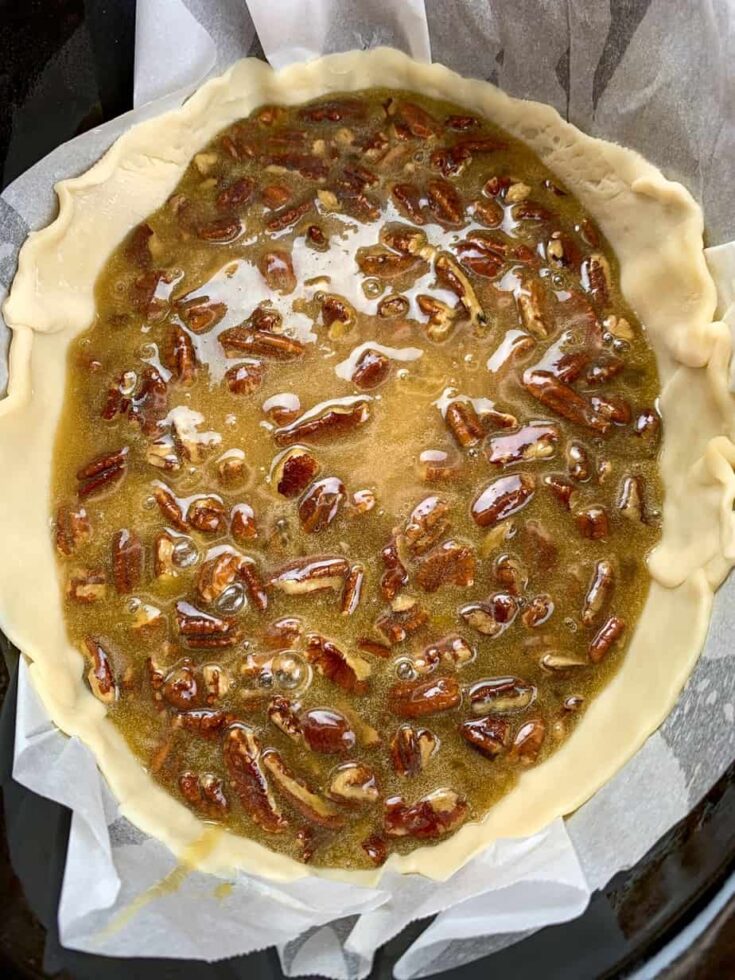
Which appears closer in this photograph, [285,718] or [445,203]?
A: [285,718]

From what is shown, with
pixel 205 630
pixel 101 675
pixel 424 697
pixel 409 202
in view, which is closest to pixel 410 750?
pixel 424 697

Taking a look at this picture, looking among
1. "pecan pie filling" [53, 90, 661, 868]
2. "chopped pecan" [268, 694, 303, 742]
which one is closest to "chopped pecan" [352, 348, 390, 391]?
"pecan pie filling" [53, 90, 661, 868]

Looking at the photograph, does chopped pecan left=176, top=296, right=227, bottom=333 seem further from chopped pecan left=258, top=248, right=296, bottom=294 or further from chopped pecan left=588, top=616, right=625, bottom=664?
chopped pecan left=588, top=616, right=625, bottom=664

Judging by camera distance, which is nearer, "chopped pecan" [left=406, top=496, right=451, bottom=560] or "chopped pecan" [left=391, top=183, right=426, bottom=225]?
"chopped pecan" [left=406, top=496, right=451, bottom=560]

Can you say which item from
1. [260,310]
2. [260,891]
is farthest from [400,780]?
[260,310]

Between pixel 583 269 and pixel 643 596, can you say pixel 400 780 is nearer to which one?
pixel 643 596

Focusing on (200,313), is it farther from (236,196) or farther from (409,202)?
(409,202)

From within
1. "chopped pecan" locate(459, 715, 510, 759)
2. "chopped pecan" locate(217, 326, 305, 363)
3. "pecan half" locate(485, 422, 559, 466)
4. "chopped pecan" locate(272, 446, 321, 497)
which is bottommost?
"chopped pecan" locate(459, 715, 510, 759)
